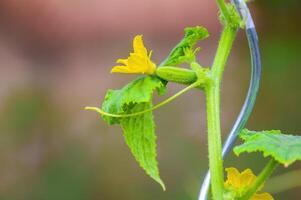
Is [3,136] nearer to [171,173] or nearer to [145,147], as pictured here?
[171,173]

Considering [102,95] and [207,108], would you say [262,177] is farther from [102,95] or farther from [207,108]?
[102,95]

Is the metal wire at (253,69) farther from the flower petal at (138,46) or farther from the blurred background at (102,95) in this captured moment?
the blurred background at (102,95)

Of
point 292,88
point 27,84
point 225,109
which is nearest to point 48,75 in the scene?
point 27,84

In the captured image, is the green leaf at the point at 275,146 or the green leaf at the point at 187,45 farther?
the green leaf at the point at 187,45

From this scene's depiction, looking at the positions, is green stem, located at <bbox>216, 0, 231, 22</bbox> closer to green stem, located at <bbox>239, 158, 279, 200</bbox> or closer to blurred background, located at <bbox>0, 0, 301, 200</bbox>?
green stem, located at <bbox>239, 158, 279, 200</bbox>

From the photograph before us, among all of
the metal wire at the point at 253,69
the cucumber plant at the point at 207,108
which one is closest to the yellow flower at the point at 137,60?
the cucumber plant at the point at 207,108

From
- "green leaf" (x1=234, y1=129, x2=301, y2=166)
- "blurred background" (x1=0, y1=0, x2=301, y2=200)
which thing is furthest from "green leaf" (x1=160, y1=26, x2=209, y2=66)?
"blurred background" (x1=0, y1=0, x2=301, y2=200)

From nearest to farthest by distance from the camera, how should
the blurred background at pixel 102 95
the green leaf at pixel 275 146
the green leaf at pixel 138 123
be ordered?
the green leaf at pixel 275 146 → the green leaf at pixel 138 123 → the blurred background at pixel 102 95
